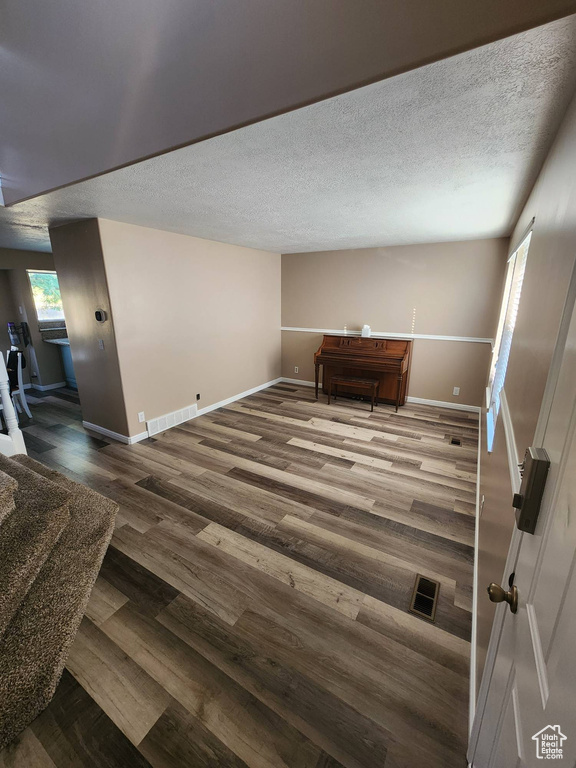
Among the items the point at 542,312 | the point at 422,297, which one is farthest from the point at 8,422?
the point at 422,297

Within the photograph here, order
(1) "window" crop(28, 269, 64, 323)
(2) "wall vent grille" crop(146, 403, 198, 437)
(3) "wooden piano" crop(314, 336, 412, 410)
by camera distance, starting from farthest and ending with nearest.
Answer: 1. (1) "window" crop(28, 269, 64, 323)
2. (3) "wooden piano" crop(314, 336, 412, 410)
3. (2) "wall vent grille" crop(146, 403, 198, 437)

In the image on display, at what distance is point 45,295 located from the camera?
5.61 meters

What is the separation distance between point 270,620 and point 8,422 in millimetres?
2484

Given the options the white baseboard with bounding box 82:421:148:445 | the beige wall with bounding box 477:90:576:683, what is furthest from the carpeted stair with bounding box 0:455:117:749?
the beige wall with bounding box 477:90:576:683

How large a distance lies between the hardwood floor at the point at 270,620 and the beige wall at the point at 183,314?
3.51 feet

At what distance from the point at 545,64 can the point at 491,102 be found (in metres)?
0.22

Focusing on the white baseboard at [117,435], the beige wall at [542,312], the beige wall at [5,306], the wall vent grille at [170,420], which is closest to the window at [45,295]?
the beige wall at [5,306]

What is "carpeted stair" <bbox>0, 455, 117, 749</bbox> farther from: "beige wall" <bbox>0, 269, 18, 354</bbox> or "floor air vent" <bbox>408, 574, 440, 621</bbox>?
"beige wall" <bbox>0, 269, 18, 354</bbox>

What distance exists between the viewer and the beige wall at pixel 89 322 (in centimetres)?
325

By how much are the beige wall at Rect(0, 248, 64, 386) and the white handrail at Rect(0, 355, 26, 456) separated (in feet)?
12.0

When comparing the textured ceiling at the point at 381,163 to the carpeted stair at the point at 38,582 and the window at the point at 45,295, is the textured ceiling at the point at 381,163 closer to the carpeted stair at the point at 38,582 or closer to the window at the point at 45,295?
the carpeted stair at the point at 38,582

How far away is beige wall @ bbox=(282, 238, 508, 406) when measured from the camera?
13.8ft

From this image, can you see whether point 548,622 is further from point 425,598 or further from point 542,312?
point 425,598

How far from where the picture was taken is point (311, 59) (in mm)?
1149
